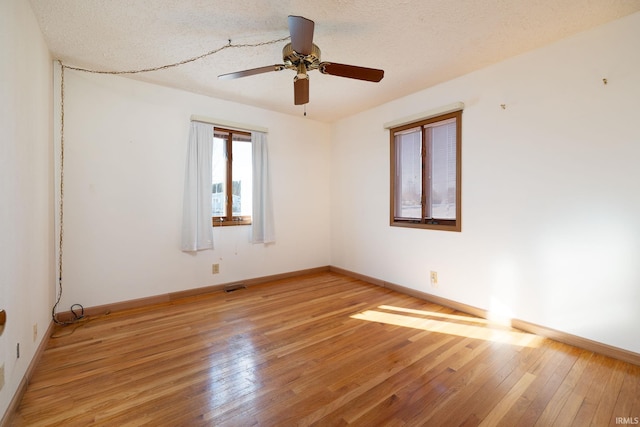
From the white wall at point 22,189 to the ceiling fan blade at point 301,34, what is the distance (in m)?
1.53

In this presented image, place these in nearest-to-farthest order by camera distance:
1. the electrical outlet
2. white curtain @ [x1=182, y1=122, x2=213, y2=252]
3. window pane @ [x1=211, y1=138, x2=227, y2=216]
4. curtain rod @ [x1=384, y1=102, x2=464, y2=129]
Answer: curtain rod @ [x1=384, y1=102, x2=464, y2=129], the electrical outlet, white curtain @ [x1=182, y1=122, x2=213, y2=252], window pane @ [x1=211, y1=138, x2=227, y2=216]

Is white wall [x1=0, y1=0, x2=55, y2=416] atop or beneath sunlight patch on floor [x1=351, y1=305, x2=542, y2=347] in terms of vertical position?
atop

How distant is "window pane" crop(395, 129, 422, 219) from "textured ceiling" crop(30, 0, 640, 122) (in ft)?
2.52

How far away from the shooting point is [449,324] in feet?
8.91

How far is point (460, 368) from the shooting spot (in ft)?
6.50

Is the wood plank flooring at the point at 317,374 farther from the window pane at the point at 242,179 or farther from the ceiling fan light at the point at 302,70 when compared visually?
the ceiling fan light at the point at 302,70

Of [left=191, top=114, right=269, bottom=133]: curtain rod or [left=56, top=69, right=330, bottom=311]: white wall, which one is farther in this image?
[left=191, top=114, right=269, bottom=133]: curtain rod

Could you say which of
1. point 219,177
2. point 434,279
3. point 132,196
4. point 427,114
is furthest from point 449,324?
point 132,196

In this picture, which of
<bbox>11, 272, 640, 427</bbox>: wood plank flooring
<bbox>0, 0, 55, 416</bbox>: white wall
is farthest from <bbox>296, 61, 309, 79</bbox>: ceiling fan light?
<bbox>11, 272, 640, 427</bbox>: wood plank flooring

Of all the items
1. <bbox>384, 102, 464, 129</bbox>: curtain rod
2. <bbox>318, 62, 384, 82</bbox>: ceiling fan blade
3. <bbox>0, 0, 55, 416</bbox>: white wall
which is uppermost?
<bbox>384, 102, 464, 129</bbox>: curtain rod

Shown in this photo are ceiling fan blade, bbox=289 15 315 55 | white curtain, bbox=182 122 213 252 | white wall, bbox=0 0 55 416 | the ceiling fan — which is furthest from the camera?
white curtain, bbox=182 122 213 252

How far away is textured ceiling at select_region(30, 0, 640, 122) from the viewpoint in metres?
1.97

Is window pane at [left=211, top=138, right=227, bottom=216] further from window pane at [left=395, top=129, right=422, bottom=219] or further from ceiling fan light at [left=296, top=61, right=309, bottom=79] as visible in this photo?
window pane at [left=395, top=129, right=422, bottom=219]

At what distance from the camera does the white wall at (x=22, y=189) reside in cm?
148
